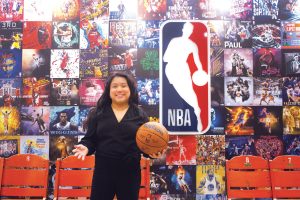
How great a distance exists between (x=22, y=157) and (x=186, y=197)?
1953mm

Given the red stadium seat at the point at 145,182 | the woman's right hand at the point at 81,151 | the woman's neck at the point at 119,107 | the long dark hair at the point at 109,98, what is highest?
the long dark hair at the point at 109,98

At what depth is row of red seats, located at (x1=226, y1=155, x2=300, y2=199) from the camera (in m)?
3.96

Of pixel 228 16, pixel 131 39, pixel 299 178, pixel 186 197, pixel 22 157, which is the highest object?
pixel 228 16

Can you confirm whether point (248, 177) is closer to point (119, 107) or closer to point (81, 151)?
point (119, 107)

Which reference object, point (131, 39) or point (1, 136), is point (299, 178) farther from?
point (1, 136)

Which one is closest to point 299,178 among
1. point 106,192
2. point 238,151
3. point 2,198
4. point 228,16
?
point 238,151

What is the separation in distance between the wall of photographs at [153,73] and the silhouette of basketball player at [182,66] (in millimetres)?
172

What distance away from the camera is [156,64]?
14.5 ft

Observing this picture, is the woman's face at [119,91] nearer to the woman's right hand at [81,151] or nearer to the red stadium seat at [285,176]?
the woman's right hand at [81,151]

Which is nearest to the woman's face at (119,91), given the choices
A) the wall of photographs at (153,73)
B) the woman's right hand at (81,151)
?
the woman's right hand at (81,151)

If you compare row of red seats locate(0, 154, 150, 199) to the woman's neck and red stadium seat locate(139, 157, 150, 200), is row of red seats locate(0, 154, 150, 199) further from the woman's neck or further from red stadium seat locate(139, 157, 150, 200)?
the woman's neck

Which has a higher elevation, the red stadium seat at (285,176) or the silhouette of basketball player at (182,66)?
the silhouette of basketball player at (182,66)

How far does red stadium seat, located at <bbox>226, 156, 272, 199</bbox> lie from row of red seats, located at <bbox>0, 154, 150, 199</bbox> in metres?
0.92

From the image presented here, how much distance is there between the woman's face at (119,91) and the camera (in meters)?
2.87
